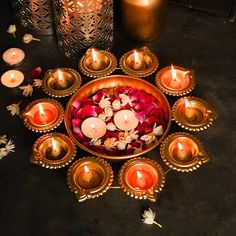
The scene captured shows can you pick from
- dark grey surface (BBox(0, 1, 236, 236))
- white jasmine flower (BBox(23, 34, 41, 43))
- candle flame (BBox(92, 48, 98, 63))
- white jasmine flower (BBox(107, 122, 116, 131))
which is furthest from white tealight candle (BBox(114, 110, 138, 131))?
white jasmine flower (BBox(23, 34, 41, 43))

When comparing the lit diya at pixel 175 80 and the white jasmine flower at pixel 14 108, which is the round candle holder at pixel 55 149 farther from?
the lit diya at pixel 175 80

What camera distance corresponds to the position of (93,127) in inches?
52.1

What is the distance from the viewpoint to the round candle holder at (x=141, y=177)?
1.14 meters

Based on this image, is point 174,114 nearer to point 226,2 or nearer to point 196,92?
point 196,92

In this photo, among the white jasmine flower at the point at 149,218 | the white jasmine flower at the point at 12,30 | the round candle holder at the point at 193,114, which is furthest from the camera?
the white jasmine flower at the point at 12,30

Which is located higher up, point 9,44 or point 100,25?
point 100,25

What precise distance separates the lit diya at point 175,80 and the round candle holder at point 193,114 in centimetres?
5

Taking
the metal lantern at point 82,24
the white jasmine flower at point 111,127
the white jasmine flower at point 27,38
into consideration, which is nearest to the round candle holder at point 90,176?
the white jasmine flower at point 111,127

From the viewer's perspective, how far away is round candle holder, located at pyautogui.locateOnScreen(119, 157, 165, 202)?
1.14 metres

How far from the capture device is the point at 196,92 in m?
1.42

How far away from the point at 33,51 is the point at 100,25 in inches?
11.3

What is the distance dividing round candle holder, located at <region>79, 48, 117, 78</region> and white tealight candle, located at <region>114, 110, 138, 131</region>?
16 centimetres

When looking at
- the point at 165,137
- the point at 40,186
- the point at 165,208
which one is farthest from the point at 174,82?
the point at 40,186

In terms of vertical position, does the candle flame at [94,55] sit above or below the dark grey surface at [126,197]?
above
